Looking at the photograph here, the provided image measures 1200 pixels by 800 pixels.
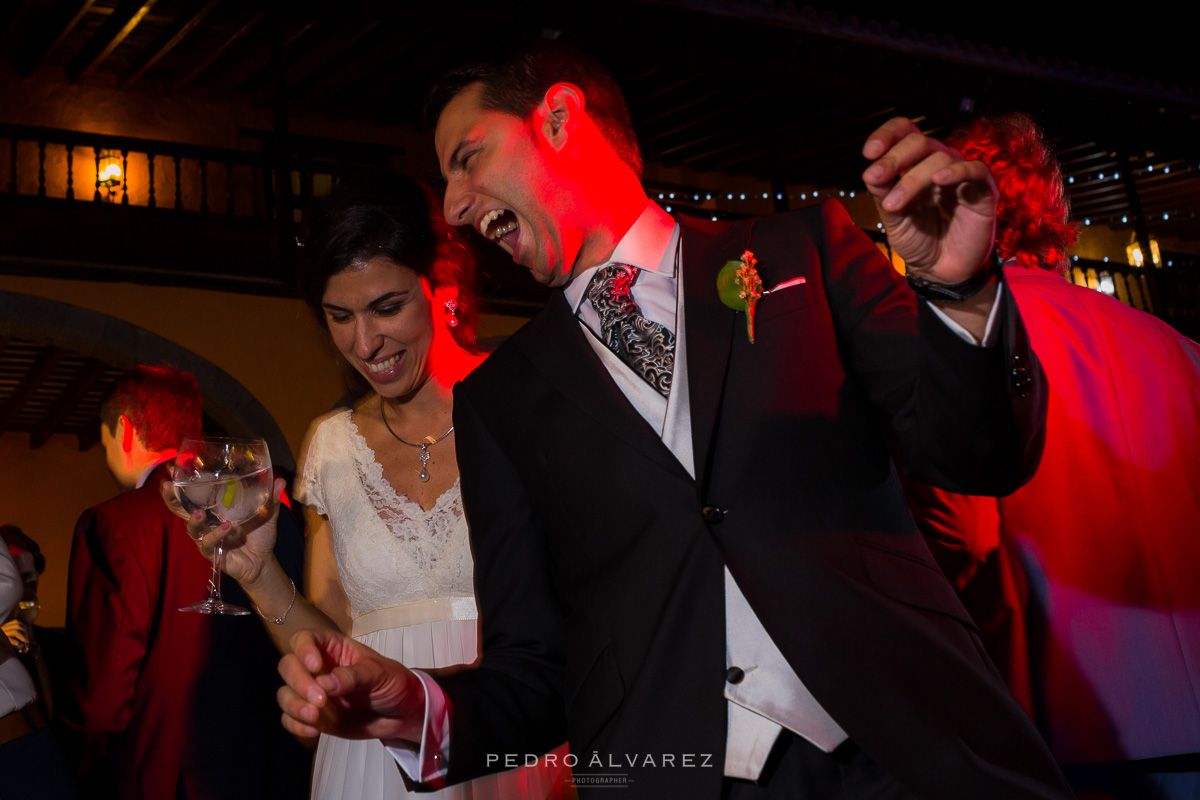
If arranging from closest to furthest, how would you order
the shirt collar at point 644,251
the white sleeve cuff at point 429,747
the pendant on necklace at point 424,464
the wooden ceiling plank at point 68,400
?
the white sleeve cuff at point 429,747 < the shirt collar at point 644,251 < the pendant on necklace at point 424,464 < the wooden ceiling plank at point 68,400

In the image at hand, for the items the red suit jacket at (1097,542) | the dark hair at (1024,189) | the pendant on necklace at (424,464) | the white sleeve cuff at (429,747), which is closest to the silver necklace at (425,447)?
the pendant on necklace at (424,464)

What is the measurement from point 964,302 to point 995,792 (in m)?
0.51

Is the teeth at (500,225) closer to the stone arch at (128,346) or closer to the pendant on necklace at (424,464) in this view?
the pendant on necklace at (424,464)

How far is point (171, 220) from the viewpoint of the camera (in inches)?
366

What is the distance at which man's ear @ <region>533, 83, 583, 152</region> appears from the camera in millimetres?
1786

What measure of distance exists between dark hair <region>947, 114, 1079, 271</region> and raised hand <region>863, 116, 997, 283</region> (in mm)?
1324

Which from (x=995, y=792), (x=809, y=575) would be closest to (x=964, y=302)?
(x=809, y=575)

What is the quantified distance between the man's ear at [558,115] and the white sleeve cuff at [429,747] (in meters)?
0.92

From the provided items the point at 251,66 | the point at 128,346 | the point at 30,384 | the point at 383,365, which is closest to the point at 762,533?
the point at 383,365

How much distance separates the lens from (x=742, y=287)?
1363mm

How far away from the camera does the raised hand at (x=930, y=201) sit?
1.02 m

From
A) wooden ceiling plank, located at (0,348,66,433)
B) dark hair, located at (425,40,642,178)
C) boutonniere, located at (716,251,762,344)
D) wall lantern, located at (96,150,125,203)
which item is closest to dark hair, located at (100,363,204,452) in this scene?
dark hair, located at (425,40,642,178)

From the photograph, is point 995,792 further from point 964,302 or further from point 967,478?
point 964,302

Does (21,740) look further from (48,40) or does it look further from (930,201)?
(48,40)
